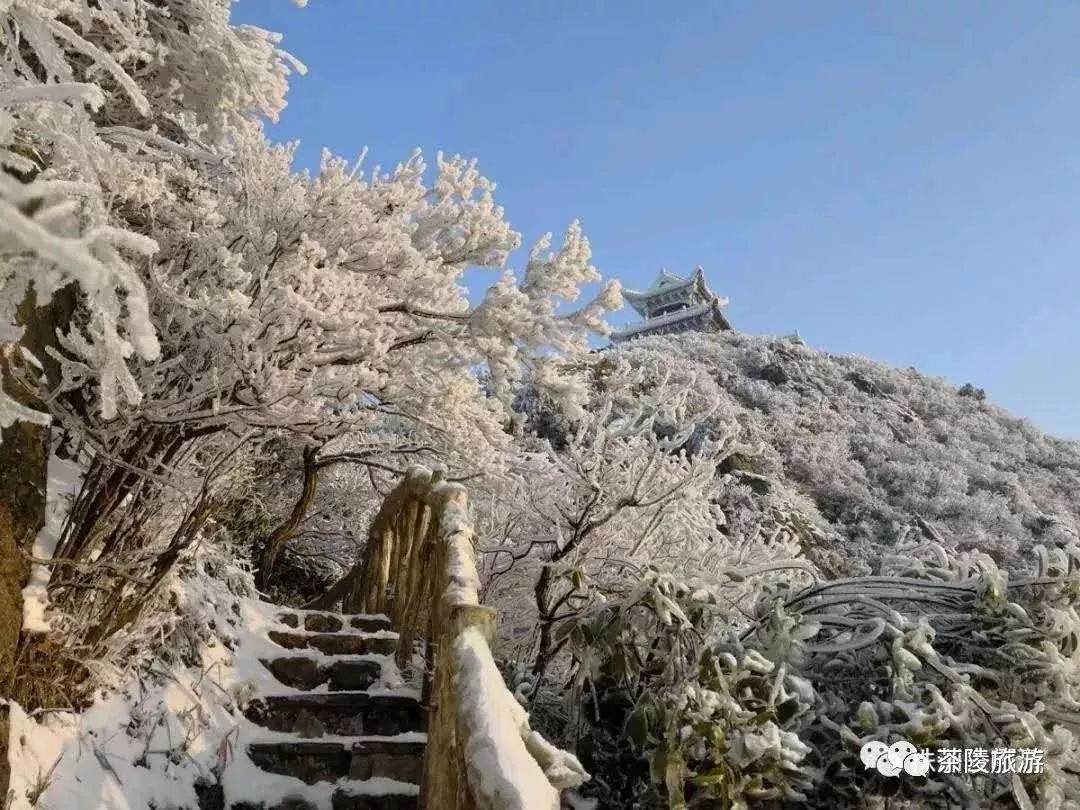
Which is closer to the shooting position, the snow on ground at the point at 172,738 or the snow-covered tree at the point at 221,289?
the snow on ground at the point at 172,738

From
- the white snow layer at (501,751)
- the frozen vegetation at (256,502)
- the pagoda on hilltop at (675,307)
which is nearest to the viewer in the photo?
the white snow layer at (501,751)

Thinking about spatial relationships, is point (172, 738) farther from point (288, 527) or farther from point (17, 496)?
point (288, 527)

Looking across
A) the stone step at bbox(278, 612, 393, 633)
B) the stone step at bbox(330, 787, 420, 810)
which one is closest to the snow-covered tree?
the stone step at bbox(278, 612, 393, 633)

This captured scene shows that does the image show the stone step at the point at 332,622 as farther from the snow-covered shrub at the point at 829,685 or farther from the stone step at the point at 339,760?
the snow-covered shrub at the point at 829,685

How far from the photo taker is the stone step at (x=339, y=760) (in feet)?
12.1

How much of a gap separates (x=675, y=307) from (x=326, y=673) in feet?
169

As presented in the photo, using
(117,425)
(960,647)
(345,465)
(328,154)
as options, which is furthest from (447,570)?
(345,465)

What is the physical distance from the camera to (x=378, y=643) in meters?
5.05

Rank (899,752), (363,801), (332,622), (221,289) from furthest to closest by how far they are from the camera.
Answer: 1. (332,622)
2. (221,289)
3. (363,801)
4. (899,752)

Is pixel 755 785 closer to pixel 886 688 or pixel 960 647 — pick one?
pixel 886 688

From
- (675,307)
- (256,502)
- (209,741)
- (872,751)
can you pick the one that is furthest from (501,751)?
(675,307)

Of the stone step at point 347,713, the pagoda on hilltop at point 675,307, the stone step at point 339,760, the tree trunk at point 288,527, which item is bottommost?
the stone step at point 339,760

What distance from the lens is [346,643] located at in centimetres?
503

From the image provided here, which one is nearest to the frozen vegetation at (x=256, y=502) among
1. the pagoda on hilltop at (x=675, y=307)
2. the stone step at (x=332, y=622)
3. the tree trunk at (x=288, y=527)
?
the stone step at (x=332, y=622)
